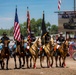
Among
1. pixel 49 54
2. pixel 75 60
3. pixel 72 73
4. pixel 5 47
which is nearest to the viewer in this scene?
pixel 72 73

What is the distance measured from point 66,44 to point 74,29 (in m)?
28.3

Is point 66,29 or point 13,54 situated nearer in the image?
point 13,54

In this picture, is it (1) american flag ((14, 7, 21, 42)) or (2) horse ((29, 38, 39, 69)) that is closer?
(1) american flag ((14, 7, 21, 42))

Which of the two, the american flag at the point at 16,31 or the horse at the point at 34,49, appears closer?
the american flag at the point at 16,31

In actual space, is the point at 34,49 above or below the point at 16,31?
below

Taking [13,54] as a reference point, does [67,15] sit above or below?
above

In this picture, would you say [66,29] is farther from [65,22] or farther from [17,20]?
[17,20]

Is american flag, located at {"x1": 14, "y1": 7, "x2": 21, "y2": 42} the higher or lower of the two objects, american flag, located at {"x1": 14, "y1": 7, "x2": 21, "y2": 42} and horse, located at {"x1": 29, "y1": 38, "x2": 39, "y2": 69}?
the higher

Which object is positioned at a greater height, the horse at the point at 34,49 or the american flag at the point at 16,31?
the american flag at the point at 16,31

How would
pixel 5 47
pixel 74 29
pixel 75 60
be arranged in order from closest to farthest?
pixel 5 47
pixel 75 60
pixel 74 29

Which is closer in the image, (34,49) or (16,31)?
(34,49)

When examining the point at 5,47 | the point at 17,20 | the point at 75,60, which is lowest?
the point at 75,60

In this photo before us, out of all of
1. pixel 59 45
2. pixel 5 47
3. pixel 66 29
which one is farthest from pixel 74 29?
pixel 5 47

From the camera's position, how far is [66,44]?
24609 mm
